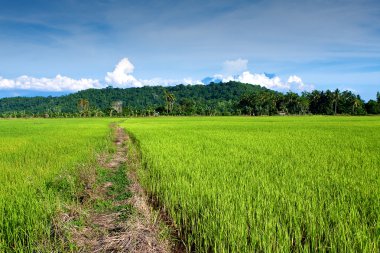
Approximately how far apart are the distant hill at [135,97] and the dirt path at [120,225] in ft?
375

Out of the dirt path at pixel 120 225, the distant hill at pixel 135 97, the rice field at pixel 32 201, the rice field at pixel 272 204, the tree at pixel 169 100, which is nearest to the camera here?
the rice field at pixel 272 204

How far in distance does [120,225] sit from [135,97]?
143193 mm

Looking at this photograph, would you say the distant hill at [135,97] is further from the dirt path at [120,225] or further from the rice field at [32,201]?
the dirt path at [120,225]

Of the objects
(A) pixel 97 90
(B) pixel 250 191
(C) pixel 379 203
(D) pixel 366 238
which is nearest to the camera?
(D) pixel 366 238

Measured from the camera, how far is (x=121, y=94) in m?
150

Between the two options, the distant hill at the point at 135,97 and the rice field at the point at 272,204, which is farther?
the distant hill at the point at 135,97

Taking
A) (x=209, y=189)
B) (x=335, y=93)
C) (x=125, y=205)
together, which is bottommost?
(x=125, y=205)

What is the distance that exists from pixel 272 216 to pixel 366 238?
3.61 ft

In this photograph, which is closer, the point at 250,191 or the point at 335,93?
the point at 250,191

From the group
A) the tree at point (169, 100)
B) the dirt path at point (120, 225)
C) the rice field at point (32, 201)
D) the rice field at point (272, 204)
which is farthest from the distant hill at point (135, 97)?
the dirt path at point (120, 225)

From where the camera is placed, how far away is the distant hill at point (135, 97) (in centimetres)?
12962

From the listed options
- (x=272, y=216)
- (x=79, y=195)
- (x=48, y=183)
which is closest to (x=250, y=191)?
(x=272, y=216)

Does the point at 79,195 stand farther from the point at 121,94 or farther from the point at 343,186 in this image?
the point at 121,94

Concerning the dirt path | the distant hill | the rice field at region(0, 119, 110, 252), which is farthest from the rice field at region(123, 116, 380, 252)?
the distant hill
